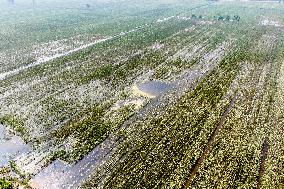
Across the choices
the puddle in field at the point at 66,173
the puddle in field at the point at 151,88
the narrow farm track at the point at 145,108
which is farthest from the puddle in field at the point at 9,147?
the puddle in field at the point at 151,88

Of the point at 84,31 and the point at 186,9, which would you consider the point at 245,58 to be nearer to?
the point at 84,31

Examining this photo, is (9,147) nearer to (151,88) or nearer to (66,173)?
(66,173)

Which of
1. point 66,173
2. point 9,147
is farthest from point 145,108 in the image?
point 9,147

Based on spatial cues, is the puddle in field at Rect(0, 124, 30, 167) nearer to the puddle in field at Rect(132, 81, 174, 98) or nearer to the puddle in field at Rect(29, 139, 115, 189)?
the puddle in field at Rect(29, 139, 115, 189)

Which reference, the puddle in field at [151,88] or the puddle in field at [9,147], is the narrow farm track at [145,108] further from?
the puddle in field at [9,147]

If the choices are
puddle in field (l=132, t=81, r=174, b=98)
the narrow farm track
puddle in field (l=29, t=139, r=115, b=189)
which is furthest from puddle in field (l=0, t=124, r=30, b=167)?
puddle in field (l=132, t=81, r=174, b=98)

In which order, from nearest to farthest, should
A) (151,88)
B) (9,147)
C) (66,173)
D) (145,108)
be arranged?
(66,173) < (9,147) < (145,108) < (151,88)

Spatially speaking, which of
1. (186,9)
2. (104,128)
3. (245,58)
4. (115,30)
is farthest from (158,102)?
(186,9)
